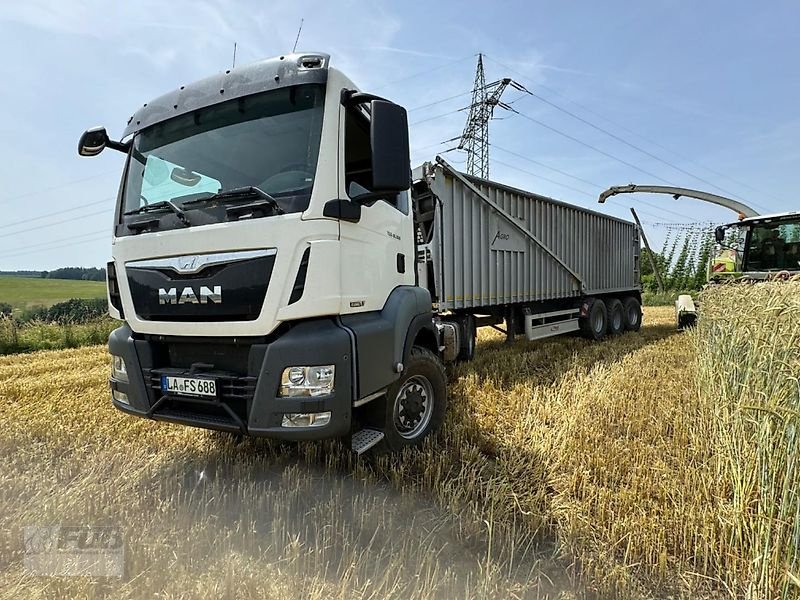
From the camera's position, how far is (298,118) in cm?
267

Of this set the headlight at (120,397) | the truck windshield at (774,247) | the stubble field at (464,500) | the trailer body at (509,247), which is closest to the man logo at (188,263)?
the headlight at (120,397)

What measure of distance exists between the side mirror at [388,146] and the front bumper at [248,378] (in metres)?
0.86

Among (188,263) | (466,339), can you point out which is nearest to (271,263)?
(188,263)

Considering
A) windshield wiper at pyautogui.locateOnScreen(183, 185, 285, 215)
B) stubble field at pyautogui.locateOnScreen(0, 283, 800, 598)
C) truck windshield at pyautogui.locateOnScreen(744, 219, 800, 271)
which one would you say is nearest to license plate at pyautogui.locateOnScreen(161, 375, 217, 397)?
stubble field at pyautogui.locateOnScreen(0, 283, 800, 598)

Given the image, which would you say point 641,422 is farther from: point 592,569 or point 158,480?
point 158,480

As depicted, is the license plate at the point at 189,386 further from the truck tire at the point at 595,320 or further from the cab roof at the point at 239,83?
the truck tire at the point at 595,320

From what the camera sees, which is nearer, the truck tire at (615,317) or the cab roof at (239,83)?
the cab roof at (239,83)

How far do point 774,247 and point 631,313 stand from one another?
3628 mm

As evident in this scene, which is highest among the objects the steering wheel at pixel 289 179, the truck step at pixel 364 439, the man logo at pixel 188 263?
the steering wheel at pixel 289 179

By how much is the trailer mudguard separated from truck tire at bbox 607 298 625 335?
26.2 ft

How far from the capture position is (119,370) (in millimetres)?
3027

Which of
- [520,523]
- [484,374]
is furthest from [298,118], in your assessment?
[484,374]

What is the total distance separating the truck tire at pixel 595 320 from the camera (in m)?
9.27

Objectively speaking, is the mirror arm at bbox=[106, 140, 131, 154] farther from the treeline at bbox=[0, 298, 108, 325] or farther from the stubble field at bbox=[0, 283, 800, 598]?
the treeline at bbox=[0, 298, 108, 325]
